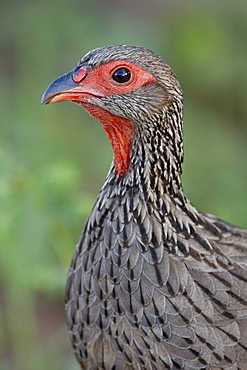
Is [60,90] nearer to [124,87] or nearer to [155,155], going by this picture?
[124,87]

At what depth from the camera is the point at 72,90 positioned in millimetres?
2973

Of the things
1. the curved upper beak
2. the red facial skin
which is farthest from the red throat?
the curved upper beak

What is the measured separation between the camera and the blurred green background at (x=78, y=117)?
4.65 meters

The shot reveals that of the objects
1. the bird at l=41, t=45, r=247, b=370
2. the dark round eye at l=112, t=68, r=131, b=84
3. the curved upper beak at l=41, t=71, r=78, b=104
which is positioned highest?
the dark round eye at l=112, t=68, r=131, b=84

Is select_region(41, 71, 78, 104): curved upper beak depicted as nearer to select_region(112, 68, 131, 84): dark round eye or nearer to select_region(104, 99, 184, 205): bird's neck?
select_region(112, 68, 131, 84): dark round eye

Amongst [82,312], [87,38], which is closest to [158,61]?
[82,312]

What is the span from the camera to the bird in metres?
2.95

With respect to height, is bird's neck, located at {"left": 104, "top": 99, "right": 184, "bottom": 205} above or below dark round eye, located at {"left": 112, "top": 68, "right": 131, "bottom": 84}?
below

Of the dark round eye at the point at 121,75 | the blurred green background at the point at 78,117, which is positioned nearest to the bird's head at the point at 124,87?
the dark round eye at the point at 121,75

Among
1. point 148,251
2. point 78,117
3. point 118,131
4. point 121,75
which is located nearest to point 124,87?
point 121,75

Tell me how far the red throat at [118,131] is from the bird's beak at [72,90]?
0.06m

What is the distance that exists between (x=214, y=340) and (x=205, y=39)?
4.40 metres

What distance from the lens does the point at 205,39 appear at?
22.0 ft

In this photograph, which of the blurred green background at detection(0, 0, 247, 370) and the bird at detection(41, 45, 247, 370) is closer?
the bird at detection(41, 45, 247, 370)
